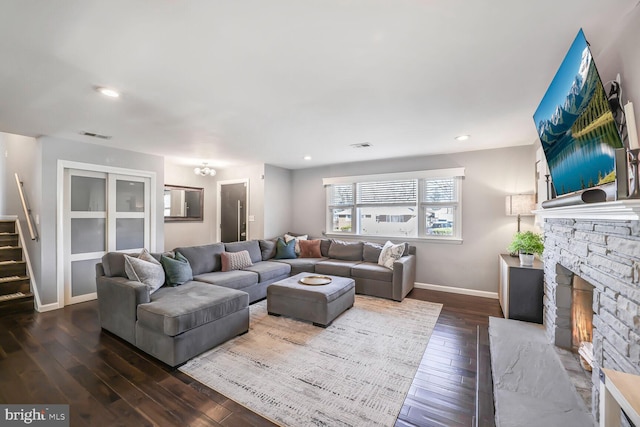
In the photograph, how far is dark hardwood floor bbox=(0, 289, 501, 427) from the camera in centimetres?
180

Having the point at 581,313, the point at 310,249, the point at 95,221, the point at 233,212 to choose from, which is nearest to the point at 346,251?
the point at 310,249

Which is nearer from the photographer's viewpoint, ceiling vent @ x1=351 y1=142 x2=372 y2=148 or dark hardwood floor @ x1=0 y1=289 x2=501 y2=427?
dark hardwood floor @ x1=0 y1=289 x2=501 y2=427

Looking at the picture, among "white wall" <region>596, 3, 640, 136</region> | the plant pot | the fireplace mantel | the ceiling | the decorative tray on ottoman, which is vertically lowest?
the decorative tray on ottoman

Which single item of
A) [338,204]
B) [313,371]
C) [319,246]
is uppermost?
[338,204]

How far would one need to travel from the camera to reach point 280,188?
626 cm

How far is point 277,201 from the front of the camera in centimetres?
617

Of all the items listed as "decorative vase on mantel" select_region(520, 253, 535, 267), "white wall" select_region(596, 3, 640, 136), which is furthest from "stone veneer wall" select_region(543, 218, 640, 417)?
"decorative vase on mantel" select_region(520, 253, 535, 267)

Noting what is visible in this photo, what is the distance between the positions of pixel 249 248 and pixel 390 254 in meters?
2.46

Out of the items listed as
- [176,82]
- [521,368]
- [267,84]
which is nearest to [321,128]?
[267,84]

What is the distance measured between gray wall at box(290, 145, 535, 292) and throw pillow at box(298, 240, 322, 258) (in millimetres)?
1891

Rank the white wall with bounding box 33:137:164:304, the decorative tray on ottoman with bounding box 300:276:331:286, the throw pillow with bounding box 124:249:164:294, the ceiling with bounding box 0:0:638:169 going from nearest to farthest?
the ceiling with bounding box 0:0:638:169 < the throw pillow with bounding box 124:249:164:294 < the decorative tray on ottoman with bounding box 300:276:331:286 < the white wall with bounding box 33:137:164:304

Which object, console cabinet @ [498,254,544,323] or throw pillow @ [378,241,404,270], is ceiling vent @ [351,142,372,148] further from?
console cabinet @ [498,254,544,323]

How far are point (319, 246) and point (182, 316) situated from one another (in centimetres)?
333

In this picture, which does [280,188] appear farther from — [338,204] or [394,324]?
[394,324]
